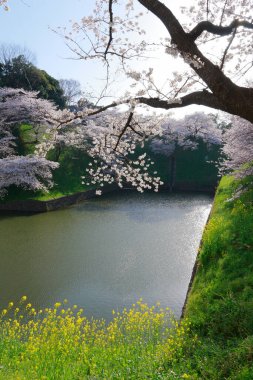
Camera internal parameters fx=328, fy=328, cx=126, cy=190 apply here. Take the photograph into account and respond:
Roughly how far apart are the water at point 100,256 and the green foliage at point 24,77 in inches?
680

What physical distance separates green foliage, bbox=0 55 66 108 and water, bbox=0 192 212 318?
17.3m

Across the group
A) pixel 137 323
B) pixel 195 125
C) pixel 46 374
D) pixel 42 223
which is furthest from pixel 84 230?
pixel 195 125

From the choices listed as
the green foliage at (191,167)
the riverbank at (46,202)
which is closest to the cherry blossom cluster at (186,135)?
the green foliage at (191,167)

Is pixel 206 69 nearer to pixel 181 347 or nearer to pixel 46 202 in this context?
pixel 181 347

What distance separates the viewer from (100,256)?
13352mm

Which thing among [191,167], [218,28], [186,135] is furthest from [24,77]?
[218,28]

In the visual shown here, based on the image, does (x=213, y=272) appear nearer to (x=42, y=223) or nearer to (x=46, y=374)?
(x=46, y=374)

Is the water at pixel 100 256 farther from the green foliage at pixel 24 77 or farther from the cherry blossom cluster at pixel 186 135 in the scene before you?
the green foliage at pixel 24 77

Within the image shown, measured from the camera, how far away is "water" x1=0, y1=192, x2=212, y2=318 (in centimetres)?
1016

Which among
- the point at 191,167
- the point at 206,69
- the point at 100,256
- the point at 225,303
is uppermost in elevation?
the point at 206,69

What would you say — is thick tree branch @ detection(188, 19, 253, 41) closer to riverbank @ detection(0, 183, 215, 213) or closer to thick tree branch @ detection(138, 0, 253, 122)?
thick tree branch @ detection(138, 0, 253, 122)

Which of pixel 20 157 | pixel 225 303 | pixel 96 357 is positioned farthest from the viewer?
pixel 20 157

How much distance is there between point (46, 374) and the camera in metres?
4.84

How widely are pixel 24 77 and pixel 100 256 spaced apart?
2660 centimetres
